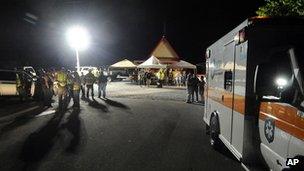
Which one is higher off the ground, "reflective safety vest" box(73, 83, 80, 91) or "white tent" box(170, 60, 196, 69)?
"white tent" box(170, 60, 196, 69)

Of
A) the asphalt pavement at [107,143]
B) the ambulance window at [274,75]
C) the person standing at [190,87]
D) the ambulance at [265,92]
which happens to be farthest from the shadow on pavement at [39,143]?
the person standing at [190,87]

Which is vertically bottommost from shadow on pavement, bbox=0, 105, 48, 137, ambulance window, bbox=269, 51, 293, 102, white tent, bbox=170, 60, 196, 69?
shadow on pavement, bbox=0, 105, 48, 137

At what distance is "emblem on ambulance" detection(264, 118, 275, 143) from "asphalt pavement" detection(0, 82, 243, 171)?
89.4 inches

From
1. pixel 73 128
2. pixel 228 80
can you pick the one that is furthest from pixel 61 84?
pixel 228 80

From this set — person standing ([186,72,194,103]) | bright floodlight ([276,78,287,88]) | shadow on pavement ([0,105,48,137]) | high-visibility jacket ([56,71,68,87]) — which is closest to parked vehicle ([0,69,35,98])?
shadow on pavement ([0,105,48,137])

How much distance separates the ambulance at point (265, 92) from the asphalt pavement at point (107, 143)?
1.33 m

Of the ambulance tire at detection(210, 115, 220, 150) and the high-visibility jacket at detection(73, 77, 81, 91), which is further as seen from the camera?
the high-visibility jacket at detection(73, 77, 81, 91)

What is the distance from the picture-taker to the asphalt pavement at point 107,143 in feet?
26.7

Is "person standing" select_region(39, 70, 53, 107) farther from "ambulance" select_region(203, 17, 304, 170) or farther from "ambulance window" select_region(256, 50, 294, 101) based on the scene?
"ambulance window" select_region(256, 50, 294, 101)

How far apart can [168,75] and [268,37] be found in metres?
36.4

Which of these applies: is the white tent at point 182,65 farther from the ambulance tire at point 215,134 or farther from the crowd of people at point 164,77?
the ambulance tire at point 215,134

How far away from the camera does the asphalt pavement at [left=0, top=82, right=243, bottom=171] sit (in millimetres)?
8148

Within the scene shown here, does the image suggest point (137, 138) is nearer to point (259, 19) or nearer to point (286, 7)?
point (259, 19)

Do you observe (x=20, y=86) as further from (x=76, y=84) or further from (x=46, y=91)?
(x=76, y=84)
